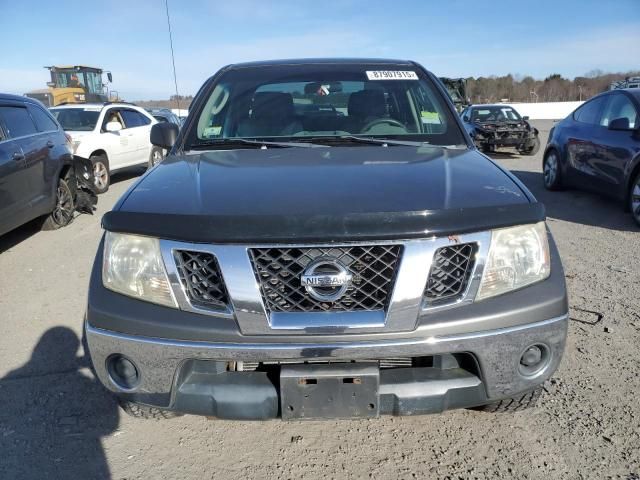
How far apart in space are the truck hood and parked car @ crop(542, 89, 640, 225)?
14.3 feet

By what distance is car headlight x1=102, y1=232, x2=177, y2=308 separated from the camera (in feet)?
6.01

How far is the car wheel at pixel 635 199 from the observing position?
5.75m

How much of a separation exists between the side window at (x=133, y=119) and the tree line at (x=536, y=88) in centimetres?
3930

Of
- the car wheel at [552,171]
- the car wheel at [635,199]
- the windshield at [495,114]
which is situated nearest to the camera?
the car wheel at [635,199]

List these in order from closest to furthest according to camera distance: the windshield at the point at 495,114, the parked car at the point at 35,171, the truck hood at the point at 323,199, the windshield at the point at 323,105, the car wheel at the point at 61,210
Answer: the truck hood at the point at 323,199, the windshield at the point at 323,105, the parked car at the point at 35,171, the car wheel at the point at 61,210, the windshield at the point at 495,114

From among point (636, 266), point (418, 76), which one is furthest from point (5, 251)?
point (636, 266)

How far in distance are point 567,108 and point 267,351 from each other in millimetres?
→ 36858

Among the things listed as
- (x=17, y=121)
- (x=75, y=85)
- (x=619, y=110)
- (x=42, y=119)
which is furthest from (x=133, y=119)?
(x=75, y=85)

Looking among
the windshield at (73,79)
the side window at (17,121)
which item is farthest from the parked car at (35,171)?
the windshield at (73,79)

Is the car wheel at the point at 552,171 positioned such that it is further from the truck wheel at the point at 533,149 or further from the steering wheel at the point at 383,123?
the steering wheel at the point at 383,123

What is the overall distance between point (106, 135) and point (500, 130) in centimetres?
900

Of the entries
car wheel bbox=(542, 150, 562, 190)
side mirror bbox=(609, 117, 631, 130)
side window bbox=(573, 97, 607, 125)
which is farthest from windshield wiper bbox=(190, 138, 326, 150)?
car wheel bbox=(542, 150, 562, 190)

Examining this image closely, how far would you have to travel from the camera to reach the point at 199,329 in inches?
69.3

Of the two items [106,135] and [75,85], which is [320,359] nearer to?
[106,135]
